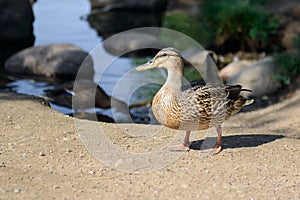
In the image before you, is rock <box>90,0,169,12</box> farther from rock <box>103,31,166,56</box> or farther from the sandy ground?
the sandy ground

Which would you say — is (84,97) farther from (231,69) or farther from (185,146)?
(185,146)

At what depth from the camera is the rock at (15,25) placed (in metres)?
13.1

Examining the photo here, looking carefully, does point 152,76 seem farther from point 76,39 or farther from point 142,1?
point 142,1

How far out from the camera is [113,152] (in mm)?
5488

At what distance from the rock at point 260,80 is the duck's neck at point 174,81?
455cm

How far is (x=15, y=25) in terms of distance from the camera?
13.2m

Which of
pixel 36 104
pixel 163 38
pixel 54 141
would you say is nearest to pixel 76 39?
pixel 163 38

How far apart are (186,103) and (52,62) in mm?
6332

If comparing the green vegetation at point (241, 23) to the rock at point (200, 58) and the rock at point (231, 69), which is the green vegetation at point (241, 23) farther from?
the rock at point (231, 69)

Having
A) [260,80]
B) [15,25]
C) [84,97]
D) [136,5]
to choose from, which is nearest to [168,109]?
[84,97]

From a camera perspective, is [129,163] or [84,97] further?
[84,97]

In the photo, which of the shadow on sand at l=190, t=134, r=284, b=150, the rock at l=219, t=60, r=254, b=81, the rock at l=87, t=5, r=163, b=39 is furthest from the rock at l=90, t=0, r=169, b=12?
the shadow on sand at l=190, t=134, r=284, b=150

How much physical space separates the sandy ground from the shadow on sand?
0.03ft

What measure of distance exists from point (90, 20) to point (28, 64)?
4411 millimetres
